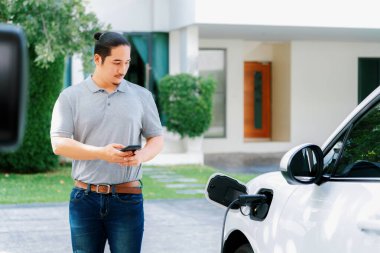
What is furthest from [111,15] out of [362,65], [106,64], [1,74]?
[1,74]

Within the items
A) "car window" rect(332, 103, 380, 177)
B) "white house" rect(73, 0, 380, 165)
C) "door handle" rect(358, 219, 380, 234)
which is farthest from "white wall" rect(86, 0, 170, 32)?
"door handle" rect(358, 219, 380, 234)

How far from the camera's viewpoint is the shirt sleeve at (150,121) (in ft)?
13.1

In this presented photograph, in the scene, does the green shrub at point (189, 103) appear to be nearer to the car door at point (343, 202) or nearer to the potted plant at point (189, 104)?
the potted plant at point (189, 104)

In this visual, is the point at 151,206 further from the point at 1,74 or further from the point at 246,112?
the point at 246,112

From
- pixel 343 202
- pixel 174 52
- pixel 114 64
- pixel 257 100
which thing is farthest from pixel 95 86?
pixel 257 100

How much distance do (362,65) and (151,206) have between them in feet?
40.4

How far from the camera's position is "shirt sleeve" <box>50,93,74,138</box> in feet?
12.5

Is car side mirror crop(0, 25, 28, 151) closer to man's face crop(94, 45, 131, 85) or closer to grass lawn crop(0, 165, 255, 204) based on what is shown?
man's face crop(94, 45, 131, 85)

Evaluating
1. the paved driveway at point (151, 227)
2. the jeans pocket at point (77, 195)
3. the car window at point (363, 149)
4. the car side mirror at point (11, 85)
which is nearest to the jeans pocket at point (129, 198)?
the jeans pocket at point (77, 195)

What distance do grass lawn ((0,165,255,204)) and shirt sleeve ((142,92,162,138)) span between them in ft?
24.8

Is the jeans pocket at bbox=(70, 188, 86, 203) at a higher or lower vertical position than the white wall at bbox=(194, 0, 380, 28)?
lower

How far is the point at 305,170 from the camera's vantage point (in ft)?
10.1

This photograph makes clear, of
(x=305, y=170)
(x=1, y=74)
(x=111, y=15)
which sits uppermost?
(x=111, y=15)

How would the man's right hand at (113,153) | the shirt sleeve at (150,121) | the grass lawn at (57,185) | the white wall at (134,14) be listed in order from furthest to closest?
the white wall at (134,14), the grass lawn at (57,185), the shirt sleeve at (150,121), the man's right hand at (113,153)
